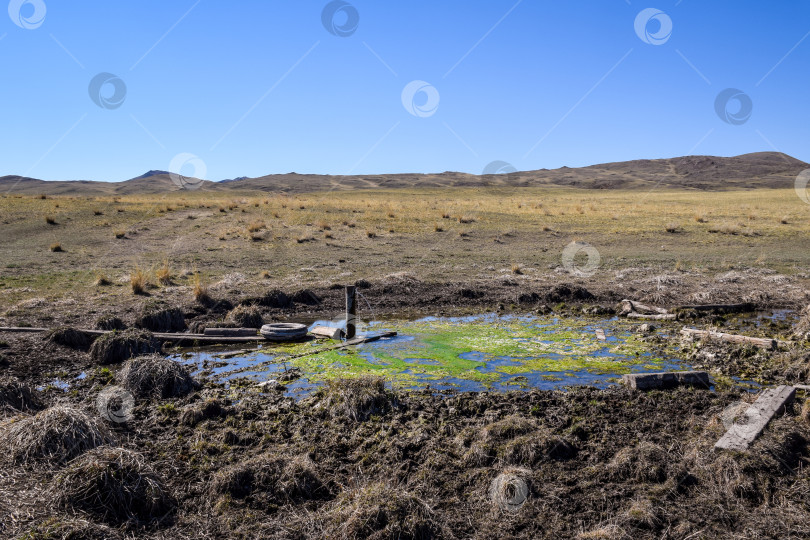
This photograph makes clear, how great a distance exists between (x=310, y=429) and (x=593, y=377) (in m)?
5.21

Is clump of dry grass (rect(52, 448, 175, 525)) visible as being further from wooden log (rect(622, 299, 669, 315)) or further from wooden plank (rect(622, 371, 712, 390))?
wooden log (rect(622, 299, 669, 315))

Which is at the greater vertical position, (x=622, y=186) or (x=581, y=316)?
(x=622, y=186)

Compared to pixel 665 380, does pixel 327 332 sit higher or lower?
higher

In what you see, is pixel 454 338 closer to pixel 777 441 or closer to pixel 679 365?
pixel 679 365

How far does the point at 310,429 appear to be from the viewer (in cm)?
735

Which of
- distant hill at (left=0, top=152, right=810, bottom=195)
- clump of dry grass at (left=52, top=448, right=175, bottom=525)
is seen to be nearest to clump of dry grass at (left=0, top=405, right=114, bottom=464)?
clump of dry grass at (left=52, top=448, right=175, bottom=525)

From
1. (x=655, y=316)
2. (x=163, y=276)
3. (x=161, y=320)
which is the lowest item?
(x=655, y=316)

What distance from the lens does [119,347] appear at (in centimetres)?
1097

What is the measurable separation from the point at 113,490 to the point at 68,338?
7.68 metres

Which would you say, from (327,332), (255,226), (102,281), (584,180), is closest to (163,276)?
(102,281)

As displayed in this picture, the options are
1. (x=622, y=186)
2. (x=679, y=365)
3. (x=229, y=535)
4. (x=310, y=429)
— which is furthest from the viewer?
(x=622, y=186)

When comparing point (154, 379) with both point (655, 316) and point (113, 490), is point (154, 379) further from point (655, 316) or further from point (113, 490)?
point (655, 316)

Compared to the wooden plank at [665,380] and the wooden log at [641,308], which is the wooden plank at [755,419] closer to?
the wooden plank at [665,380]

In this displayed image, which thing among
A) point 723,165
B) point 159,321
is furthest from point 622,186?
point 159,321
